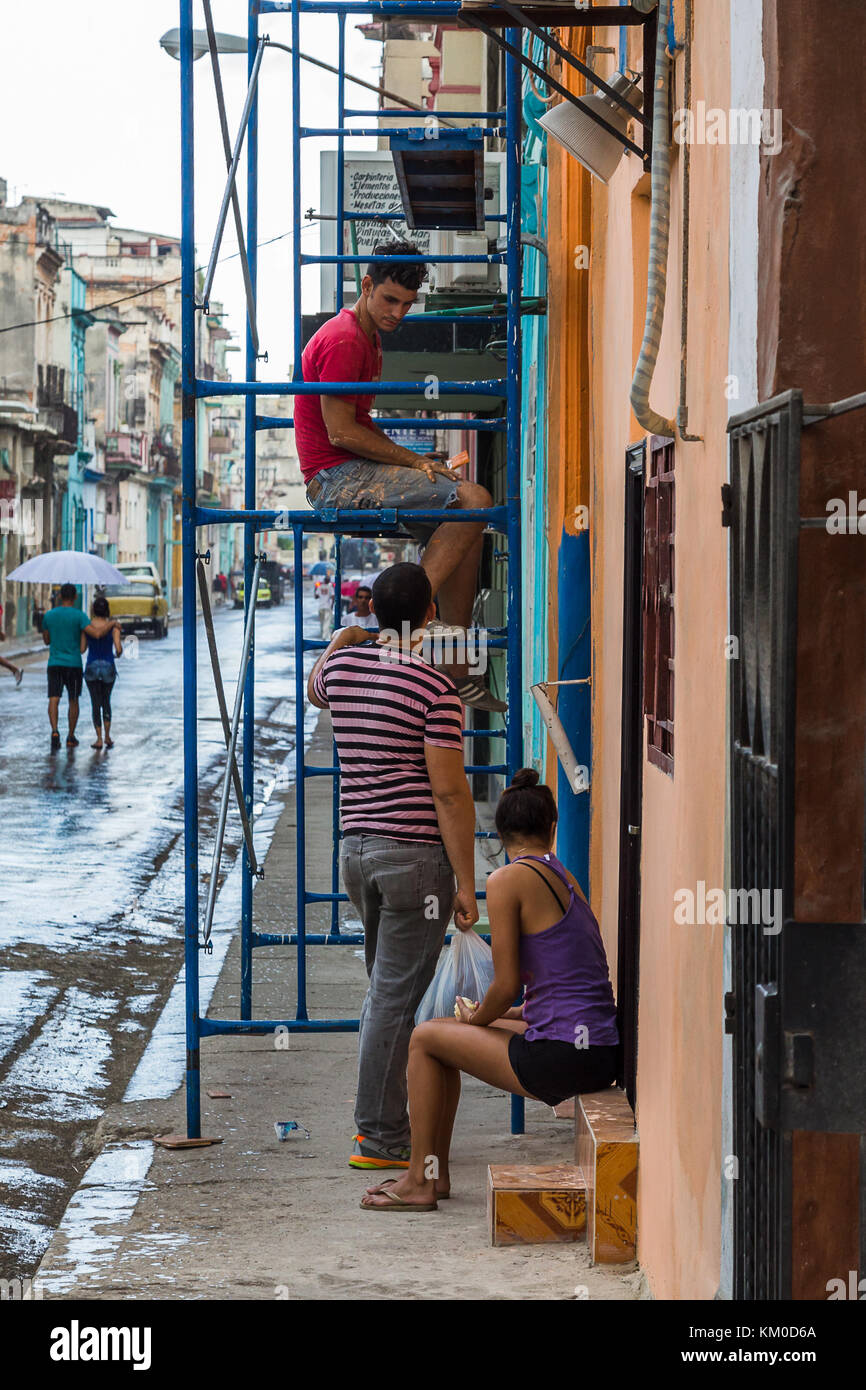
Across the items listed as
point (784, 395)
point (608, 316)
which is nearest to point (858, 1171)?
point (784, 395)

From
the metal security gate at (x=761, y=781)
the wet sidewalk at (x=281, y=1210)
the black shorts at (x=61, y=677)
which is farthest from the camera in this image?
the black shorts at (x=61, y=677)

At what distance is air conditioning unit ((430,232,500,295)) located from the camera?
341 inches

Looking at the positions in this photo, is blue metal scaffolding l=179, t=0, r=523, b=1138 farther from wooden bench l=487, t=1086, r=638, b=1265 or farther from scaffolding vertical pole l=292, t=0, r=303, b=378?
wooden bench l=487, t=1086, r=638, b=1265

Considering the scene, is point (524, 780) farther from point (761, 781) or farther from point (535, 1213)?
point (761, 781)

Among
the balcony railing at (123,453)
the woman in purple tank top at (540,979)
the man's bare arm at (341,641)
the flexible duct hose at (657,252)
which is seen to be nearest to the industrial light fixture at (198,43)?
the man's bare arm at (341,641)

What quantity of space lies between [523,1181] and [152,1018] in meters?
3.54

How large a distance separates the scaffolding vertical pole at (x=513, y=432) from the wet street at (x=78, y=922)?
5.67 feet

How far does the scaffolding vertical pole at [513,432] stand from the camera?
5910 mm

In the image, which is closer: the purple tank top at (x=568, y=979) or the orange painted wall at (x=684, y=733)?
the orange painted wall at (x=684, y=733)

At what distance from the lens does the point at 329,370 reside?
5992mm

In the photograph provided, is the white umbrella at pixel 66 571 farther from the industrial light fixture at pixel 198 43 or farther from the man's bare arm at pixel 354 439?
the man's bare arm at pixel 354 439

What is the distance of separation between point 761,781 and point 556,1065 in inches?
90.9

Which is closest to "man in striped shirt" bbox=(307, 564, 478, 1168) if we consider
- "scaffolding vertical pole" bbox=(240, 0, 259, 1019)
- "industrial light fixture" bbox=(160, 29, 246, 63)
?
"scaffolding vertical pole" bbox=(240, 0, 259, 1019)

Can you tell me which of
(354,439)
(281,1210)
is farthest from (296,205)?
(281,1210)
